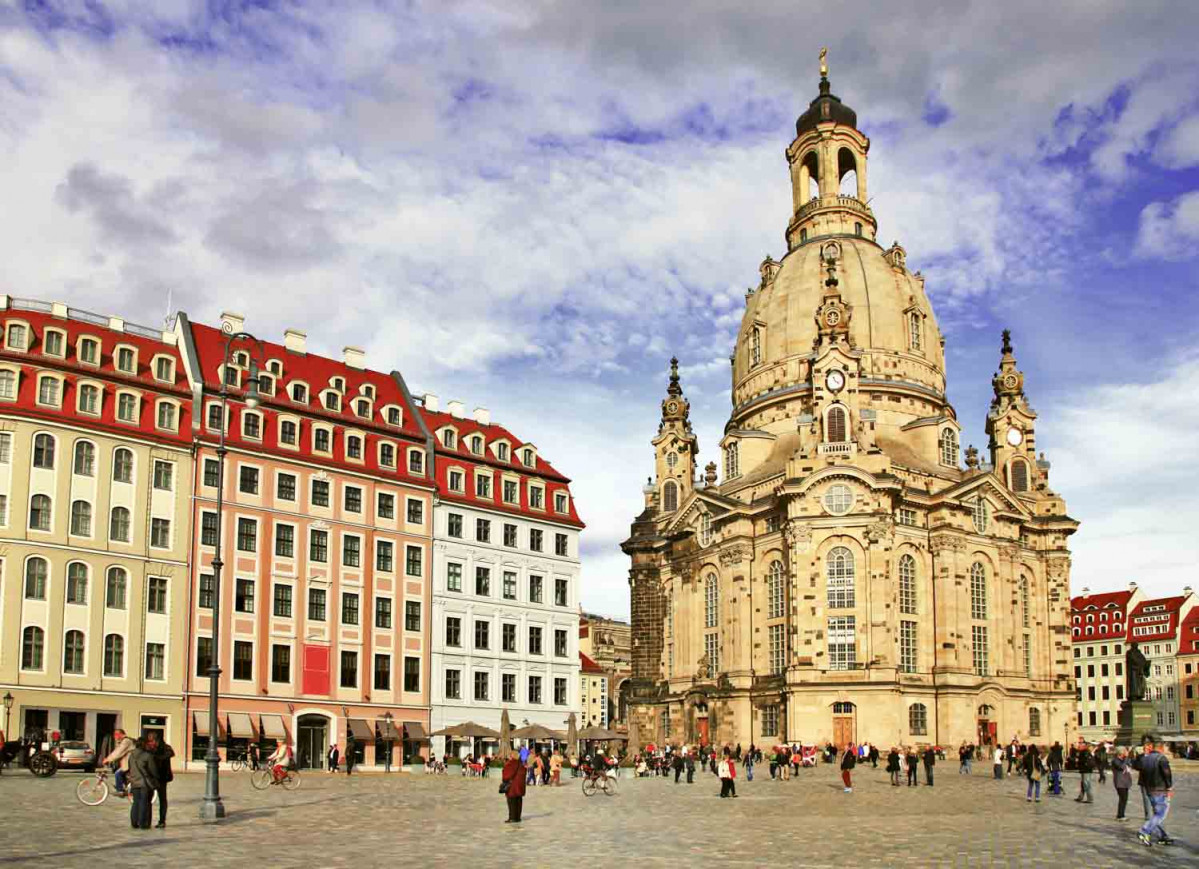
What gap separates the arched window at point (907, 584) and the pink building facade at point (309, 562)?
33316 millimetres

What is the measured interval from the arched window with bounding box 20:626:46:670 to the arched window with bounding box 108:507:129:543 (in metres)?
5.42

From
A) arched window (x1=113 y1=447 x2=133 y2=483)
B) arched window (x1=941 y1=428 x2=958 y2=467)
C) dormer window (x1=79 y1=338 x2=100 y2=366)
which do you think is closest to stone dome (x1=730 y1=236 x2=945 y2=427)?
arched window (x1=941 y1=428 x2=958 y2=467)

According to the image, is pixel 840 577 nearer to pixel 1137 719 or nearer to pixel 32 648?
pixel 1137 719

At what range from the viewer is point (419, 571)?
71.4m

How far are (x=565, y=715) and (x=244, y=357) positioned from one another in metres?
29.3

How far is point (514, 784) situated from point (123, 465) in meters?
37.0

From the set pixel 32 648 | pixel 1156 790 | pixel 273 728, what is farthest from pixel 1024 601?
pixel 1156 790

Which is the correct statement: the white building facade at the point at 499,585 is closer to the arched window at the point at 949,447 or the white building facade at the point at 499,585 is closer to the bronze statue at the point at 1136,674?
the bronze statue at the point at 1136,674

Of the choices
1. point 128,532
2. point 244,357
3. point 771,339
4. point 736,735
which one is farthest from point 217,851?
point 771,339

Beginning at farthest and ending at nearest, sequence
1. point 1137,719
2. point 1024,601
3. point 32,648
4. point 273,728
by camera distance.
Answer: point 1024,601 → point 1137,719 → point 273,728 → point 32,648

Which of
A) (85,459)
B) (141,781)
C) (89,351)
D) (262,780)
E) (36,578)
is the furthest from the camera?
(89,351)

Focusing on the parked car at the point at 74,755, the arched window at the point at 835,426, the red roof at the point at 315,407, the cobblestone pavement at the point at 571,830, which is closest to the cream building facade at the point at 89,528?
the red roof at the point at 315,407

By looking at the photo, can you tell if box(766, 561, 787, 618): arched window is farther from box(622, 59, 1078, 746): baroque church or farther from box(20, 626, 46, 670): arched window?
box(20, 626, 46, 670): arched window

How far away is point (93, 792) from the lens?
31.4 metres
